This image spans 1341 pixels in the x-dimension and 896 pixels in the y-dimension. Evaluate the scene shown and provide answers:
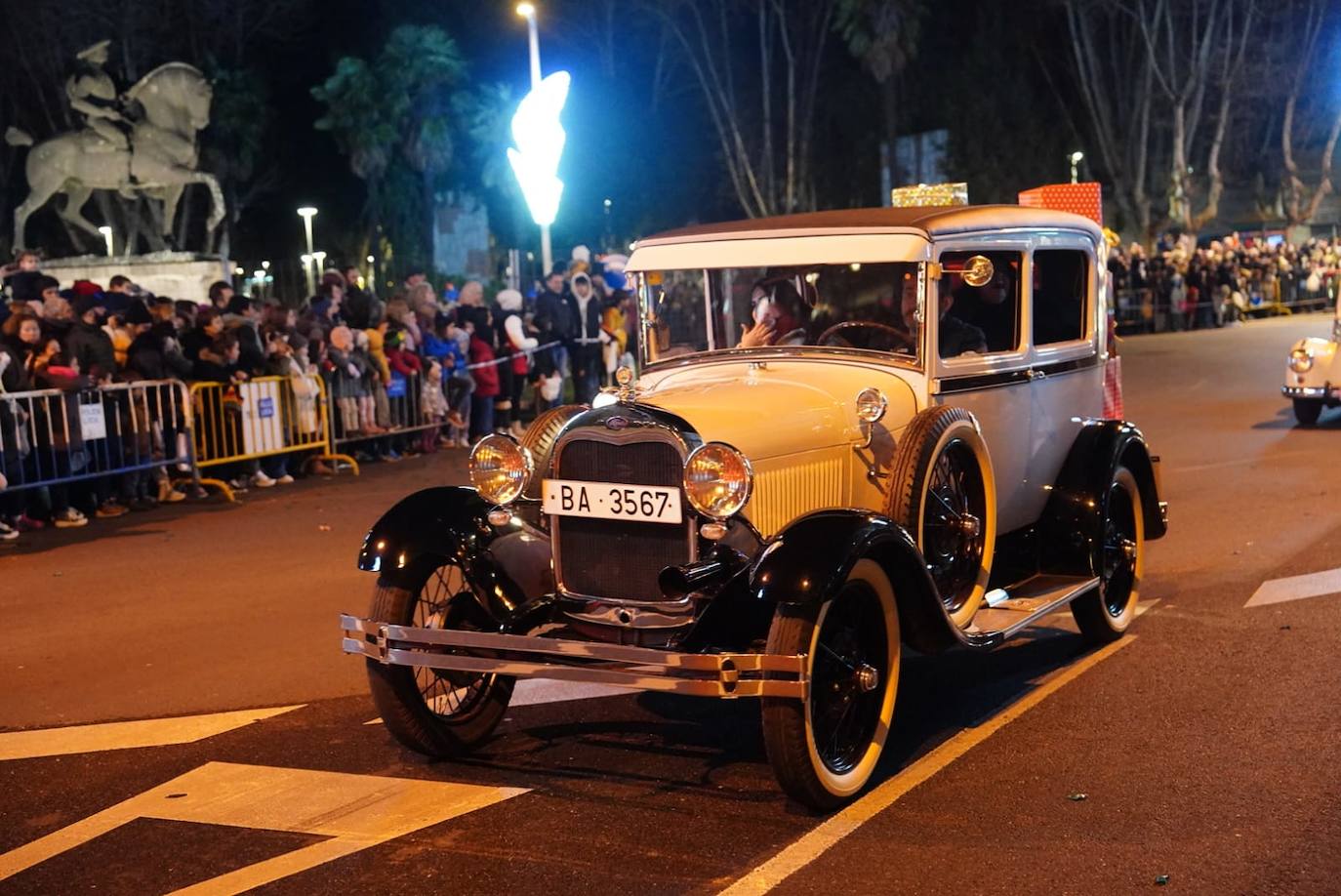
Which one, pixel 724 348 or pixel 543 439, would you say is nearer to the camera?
pixel 543 439

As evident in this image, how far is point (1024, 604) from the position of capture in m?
6.84

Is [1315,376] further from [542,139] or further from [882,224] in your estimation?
[542,139]

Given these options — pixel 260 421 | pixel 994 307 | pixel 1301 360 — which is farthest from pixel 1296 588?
pixel 260 421

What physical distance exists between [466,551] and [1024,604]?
256cm

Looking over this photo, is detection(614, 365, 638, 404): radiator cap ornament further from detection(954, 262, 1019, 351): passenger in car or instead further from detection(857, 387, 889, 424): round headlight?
detection(954, 262, 1019, 351): passenger in car

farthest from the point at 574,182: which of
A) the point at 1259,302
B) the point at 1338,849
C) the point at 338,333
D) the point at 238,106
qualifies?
the point at 1338,849

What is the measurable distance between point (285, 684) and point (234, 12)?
37927 millimetres

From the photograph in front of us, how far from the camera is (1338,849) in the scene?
4844 millimetres

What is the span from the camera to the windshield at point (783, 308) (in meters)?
6.76

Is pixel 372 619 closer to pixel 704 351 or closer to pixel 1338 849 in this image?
pixel 704 351

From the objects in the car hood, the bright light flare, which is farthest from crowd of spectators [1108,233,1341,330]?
the car hood

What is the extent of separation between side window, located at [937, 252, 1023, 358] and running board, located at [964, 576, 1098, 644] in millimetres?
1160

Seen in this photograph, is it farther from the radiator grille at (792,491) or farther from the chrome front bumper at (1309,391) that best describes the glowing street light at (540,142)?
the radiator grille at (792,491)

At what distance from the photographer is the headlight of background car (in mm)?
16234
